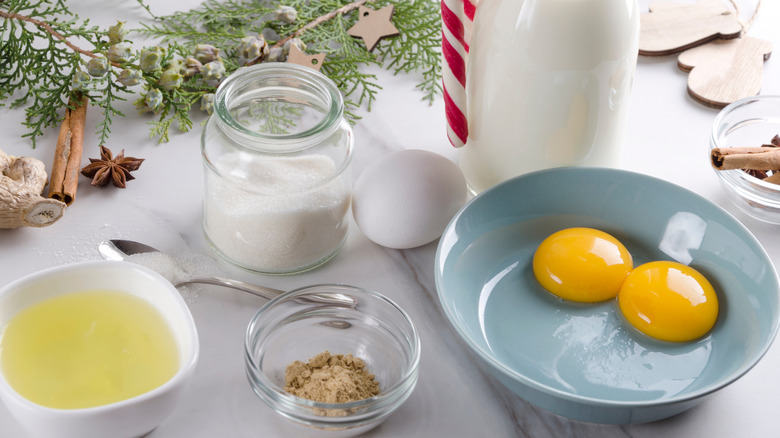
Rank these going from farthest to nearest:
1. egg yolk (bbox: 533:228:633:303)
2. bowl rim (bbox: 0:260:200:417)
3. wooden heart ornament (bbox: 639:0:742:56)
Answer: wooden heart ornament (bbox: 639:0:742:56) → egg yolk (bbox: 533:228:633:303) → bowl rim (bbox: 0:260:200:417)

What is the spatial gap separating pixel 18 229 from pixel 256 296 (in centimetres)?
34

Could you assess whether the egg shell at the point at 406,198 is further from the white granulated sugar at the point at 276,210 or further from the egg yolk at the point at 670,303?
the egg yolk at the point at 670,303

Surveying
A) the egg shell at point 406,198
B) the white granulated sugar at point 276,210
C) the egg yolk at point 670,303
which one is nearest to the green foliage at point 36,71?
the white granulated sugar at point 276,210

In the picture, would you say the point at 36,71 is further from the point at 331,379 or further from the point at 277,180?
the point at 331,379

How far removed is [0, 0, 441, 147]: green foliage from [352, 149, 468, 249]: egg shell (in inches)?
10.4

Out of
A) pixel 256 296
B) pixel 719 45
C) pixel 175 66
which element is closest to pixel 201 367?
pixel 256 296

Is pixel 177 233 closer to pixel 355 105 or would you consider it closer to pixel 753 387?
pixel 355 105

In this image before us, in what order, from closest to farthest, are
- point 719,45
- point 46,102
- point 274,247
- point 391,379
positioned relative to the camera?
point 391,379 → point 274,247 → point 46,102 → point 719,45

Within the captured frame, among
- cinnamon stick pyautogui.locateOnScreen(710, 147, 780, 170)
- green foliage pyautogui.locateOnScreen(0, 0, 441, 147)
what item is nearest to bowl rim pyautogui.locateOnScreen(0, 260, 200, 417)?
green foliage pyautogui.locateOnScreen(0, 0, 441, 147)

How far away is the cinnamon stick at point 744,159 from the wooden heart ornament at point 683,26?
0.36m

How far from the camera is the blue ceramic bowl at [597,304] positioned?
786mm

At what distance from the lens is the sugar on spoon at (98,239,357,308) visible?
903 millimetres

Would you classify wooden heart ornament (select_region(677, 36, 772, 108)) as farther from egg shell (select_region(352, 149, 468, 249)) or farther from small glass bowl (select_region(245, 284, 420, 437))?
small glass bowl (select_region(245, 284, 420, 437))

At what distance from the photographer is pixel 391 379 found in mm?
856
